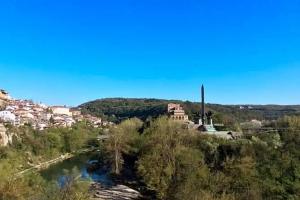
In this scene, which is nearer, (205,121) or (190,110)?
(205,121)

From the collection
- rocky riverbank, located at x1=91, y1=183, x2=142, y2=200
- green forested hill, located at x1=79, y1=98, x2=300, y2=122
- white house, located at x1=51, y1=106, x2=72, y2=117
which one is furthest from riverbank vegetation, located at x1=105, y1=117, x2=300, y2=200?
white house, located at x1=51, y1=106, x2=72, y2=117

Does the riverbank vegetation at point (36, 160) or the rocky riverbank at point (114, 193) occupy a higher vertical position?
the riverbank vegetation at point (36, 160)

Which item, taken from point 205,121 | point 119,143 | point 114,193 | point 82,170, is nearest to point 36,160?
point 82,170

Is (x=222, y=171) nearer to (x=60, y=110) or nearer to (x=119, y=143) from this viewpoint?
(x=119, y=143)

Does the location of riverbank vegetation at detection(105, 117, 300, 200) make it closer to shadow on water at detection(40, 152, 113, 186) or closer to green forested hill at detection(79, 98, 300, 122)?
shadow on water at detection(40, 152, 113, 186)

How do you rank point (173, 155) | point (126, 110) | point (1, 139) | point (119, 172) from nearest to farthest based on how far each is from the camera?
point (173, 155) → point (119, 172) → point (1, 139) → point (126, 110)

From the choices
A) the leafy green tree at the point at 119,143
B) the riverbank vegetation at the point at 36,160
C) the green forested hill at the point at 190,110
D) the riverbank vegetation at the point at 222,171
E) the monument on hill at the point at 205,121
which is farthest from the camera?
the green forested hill at the point at 190,110

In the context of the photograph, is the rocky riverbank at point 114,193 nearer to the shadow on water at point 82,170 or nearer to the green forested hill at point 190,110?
the shadow on water at point 82,170

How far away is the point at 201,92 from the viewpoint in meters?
74.7

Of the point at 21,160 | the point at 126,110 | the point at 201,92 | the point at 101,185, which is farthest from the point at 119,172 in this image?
the point at 126,110

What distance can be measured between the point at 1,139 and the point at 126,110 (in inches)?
4417

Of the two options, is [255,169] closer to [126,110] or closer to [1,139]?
[1,139]

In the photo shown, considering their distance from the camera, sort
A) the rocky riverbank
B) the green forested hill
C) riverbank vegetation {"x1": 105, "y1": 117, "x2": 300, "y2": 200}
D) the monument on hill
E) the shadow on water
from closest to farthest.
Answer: riverbank vegetation {"x1": 105, "y1": 117, "x2": 300, "y2": 200}, the rocky riverbank, the shadow on water, the monument on hill, the green forested hill

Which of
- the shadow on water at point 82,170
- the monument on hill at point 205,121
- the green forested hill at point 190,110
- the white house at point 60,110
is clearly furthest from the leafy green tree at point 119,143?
the white house at point 60,110
